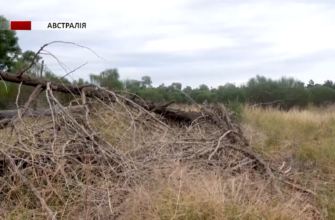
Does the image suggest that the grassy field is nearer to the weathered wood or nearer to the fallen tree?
the fallen tree

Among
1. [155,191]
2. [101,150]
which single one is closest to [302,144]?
[101,150]

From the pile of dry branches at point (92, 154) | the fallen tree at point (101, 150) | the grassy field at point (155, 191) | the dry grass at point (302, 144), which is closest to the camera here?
the grassy field at point (155, 191)

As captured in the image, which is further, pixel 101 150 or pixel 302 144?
pixel 302 144

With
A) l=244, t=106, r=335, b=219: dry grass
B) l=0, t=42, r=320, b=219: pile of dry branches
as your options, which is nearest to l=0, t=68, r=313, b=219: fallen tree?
l=0, t=42, r=320, b=219: pile of dry branches

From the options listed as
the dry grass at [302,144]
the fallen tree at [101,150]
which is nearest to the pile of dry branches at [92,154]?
the fallen tree at [101,150]

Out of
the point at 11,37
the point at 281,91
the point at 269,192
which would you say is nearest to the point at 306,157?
the point at 269,192

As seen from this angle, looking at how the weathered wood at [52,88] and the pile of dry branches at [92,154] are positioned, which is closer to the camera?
the pile of dry branches at [92,154]

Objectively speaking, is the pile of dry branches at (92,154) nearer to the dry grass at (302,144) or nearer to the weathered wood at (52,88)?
the weathered wood at (52,88)

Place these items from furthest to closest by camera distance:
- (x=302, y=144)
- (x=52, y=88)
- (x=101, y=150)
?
(x=302, y=144)
(x=52, y=88)
(x=101, y=150)

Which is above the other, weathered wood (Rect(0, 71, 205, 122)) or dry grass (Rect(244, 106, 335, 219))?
weathered wood (Rect(0, 71, 205, 122))

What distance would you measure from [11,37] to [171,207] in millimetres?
15764

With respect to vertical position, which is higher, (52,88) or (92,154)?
(52,88)

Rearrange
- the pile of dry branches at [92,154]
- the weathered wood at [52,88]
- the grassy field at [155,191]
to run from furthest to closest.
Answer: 1. the weathered wood at [52,88]
2. the pile of dry branches at [92,154]
3. the grassy field at [155,191]

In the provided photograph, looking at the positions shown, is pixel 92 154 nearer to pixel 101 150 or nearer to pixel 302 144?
pixel 101 150
